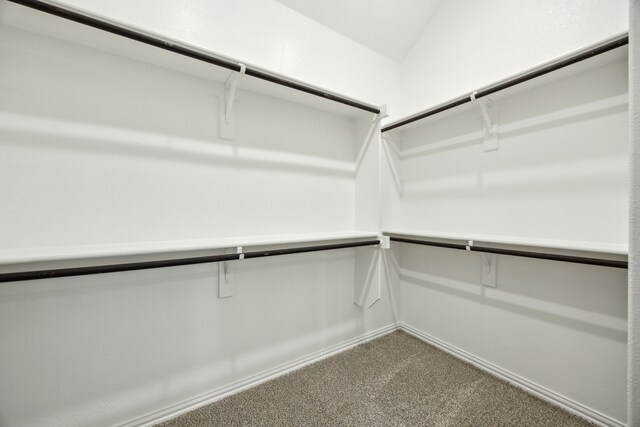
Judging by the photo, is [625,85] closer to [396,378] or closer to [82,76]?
[396,378]

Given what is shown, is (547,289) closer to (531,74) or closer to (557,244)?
(557,244)

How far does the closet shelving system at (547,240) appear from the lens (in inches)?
40.8

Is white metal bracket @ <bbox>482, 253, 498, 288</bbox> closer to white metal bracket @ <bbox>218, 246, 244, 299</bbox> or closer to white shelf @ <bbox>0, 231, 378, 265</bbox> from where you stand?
white shelf @ <bbox>0, 231, 378, 265</bbox>

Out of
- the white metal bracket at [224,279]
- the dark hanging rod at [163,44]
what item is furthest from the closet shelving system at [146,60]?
the white metal bracket at [224,279]

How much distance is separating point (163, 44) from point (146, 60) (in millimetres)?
269

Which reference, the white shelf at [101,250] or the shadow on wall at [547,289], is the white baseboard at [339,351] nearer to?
the shadow on wall at [547,289]

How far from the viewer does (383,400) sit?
53.6 inches

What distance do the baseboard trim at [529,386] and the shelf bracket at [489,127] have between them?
1353 mm

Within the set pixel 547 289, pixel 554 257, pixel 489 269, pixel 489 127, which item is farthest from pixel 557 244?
pixel 489 127

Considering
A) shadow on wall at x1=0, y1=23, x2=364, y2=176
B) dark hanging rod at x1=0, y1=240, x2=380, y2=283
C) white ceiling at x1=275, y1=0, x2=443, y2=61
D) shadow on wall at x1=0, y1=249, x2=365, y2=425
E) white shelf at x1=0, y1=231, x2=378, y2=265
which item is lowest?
shadow on wall at x1=0, y1=249, x2=365, y2=425

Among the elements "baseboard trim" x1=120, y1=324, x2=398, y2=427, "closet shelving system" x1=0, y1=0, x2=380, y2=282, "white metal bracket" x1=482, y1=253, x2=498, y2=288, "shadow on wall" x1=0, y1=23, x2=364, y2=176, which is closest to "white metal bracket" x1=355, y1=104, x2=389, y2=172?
"closet shelving system" x1=0, y1=0, x2=380, y2=282

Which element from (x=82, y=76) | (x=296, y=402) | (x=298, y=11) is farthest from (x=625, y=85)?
(x=82, y=76)

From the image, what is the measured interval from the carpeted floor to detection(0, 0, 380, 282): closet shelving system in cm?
80

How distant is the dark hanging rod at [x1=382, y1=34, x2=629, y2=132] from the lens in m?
1.01
